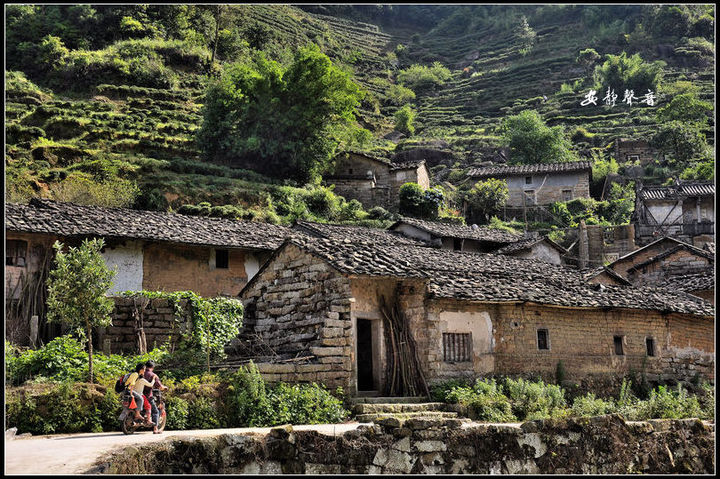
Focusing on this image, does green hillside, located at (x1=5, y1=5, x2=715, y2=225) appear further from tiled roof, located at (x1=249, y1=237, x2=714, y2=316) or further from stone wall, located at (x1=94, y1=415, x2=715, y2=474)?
stone wall, located at (x1=94, y1=415, x2=715, y2=474)

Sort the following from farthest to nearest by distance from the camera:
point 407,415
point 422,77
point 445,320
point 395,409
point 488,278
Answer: point 422,77 → point 488,278 → point 445,320 → point 395,409 → point 407,415

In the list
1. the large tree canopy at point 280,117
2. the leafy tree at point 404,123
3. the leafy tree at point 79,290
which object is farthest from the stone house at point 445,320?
the leafy tree at point 404,123

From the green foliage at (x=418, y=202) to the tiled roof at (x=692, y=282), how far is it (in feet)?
55.6

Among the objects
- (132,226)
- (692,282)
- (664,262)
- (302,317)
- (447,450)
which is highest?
(132,226)

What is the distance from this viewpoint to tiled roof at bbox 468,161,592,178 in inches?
2056

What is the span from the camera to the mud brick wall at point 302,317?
14.9 m

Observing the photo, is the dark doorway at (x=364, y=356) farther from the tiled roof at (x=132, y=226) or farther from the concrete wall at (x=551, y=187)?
the concrete wall at (x=551, y=187)

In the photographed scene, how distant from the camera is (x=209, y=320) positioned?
17.9 m

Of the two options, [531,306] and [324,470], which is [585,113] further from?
[324,470]

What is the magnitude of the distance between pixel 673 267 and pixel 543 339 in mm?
14036

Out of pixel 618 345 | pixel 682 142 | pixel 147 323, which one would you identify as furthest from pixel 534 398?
pixel 682 142

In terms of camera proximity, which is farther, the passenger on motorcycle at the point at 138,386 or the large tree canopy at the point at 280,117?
the large tree canopy at the point at 280,117

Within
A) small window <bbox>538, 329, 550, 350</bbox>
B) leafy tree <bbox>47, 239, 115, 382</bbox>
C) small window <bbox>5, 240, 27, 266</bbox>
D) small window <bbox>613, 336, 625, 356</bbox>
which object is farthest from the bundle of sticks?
small window <bbox>5, 240, 27, 266</bbox>

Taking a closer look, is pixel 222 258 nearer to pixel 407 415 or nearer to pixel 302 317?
pixel 302 317
